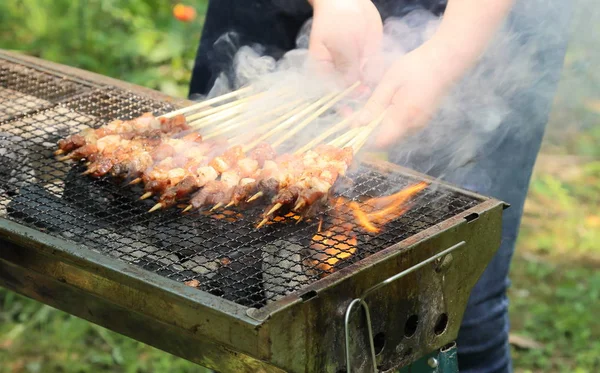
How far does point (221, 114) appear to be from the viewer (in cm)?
372

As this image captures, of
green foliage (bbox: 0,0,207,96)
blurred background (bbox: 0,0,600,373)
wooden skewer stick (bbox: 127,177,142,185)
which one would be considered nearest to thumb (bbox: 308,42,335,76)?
wooden skewer stick (bbox: 127,177,142,185)

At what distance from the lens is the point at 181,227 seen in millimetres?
3027

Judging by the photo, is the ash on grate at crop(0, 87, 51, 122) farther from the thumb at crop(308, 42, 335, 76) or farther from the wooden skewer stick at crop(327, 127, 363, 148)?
the wooden skewer stick at crop(327, 127, 363, 148)

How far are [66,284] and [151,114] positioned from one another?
1.24 meters

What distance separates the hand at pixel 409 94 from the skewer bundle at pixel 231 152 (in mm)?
91

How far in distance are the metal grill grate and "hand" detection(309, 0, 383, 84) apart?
86 cm

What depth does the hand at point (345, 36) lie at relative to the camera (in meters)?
4.00

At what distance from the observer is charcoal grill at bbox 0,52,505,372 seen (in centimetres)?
241

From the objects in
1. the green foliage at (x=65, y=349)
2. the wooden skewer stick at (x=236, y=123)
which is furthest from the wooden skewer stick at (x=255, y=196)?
the green foliage at (x=65, y=349)

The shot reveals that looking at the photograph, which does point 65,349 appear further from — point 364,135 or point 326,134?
point 364,135

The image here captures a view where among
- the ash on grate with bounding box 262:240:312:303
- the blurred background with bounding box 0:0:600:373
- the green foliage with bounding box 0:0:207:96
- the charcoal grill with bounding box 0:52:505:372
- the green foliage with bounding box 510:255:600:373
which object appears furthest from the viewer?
the green foliage with bounding box 0:0:207:96

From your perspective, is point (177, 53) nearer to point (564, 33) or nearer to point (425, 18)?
point (425, 18)

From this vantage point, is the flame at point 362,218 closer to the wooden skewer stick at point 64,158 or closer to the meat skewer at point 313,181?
the meat skewer at point 313,181

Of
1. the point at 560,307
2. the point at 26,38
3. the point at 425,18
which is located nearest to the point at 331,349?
the point at 425,18
